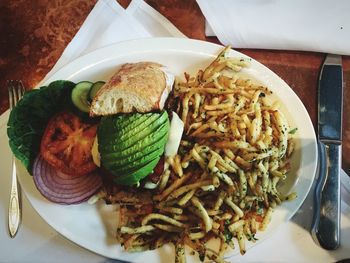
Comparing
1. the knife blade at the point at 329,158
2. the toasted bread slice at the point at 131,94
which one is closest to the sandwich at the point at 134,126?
the toasted bread slice at the point at 131,94

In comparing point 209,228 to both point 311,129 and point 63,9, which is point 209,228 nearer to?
point 311,129

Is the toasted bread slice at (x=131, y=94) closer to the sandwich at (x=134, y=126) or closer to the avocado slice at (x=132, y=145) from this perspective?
the sandwich at (x=134, y=126)

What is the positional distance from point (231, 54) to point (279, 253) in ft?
3.03

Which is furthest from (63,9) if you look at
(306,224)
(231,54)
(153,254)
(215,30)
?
(306,224)

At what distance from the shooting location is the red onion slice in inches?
68.1

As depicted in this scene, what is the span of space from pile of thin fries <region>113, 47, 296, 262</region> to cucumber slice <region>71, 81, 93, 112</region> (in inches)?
16.6

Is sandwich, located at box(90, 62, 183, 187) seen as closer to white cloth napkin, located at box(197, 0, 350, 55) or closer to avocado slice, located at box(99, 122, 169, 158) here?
avocado slice, located at box(99, 122, 169, 158)

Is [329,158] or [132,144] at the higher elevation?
[132,144]

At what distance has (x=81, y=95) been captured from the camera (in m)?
1.82

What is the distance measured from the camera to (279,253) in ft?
5.79

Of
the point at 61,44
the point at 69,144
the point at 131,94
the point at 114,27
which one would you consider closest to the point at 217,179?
the point at 131,94

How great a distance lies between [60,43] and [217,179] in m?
1.16

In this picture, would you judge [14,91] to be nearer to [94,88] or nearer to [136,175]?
[94,88]

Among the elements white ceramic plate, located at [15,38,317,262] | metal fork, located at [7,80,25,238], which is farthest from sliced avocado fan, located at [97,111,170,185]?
metal fork, located at [7,80,25,238]
